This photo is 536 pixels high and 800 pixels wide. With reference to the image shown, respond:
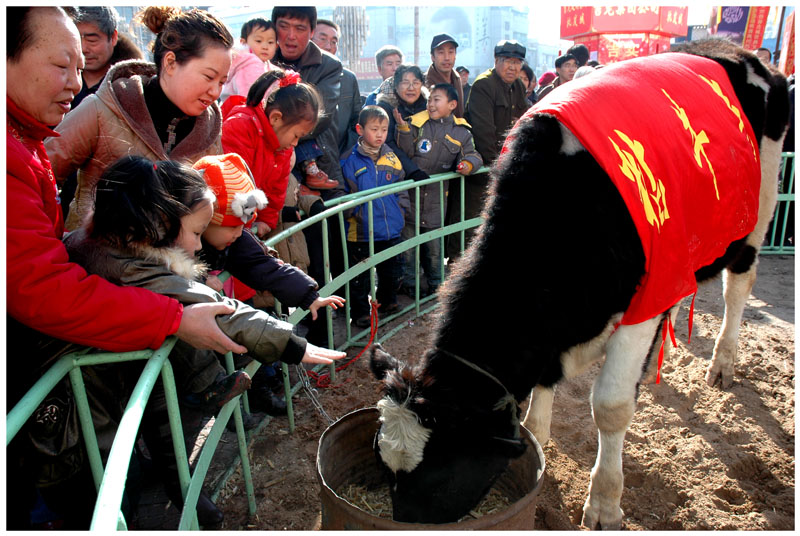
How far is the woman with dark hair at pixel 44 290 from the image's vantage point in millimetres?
1285

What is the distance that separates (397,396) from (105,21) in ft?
8.68

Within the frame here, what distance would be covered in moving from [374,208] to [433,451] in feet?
8.44

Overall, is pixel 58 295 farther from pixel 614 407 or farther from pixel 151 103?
pixel 614 407

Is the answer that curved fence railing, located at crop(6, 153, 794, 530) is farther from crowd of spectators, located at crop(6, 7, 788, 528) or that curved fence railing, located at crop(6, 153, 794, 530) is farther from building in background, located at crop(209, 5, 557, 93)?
building in background, located at crop(209, 5, 557, 93)

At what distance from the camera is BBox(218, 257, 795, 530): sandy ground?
2.39 m

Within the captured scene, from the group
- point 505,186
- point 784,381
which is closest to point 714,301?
point 784,381

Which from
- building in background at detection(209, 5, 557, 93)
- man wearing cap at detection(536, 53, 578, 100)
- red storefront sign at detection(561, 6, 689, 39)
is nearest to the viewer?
man wearing cap at detection(536, 53, 578, 100)

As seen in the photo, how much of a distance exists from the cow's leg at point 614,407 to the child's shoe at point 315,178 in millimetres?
2256

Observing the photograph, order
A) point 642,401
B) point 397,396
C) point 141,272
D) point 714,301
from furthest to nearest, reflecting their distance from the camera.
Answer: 1. point 714,301
2. point 642,401
3. point 397,396
4. point 141,272

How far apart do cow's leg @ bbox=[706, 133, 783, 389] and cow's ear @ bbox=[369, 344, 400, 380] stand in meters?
2.47

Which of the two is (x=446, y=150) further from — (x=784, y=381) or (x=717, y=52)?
(x=784, y=381)

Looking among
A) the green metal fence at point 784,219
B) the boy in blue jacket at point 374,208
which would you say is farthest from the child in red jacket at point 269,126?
the green metal fence at point 784,219

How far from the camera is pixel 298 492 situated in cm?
248

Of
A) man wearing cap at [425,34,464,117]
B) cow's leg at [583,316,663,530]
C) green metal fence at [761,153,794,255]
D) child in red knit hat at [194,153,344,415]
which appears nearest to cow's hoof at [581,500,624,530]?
cow's leg at [583,316,663,530]
